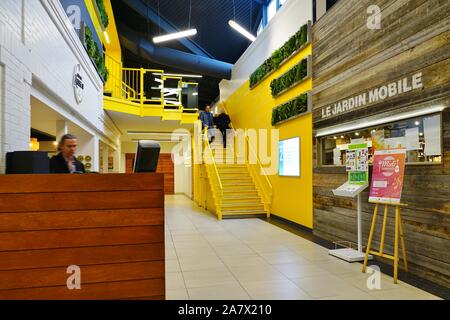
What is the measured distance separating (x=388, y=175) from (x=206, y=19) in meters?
10.7

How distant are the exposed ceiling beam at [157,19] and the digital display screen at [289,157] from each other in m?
7.61

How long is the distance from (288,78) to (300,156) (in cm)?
180

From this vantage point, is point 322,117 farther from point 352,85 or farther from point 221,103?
point 221,103

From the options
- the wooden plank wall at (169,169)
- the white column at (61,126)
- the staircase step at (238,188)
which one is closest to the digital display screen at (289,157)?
the staircase step at (238,188)

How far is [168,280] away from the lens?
12.4 ft

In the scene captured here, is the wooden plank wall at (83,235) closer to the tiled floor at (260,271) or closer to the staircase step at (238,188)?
the tiled floor at (260,271)

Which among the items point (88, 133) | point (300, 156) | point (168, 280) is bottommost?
point (168, 280)

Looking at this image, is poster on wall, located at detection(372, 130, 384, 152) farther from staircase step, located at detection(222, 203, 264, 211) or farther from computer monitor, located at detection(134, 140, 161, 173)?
staircase step, located at detection(222, 203, 264, 211)

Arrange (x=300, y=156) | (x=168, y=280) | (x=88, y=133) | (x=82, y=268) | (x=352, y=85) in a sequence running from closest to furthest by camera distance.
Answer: (x=82, y=268) < (x=168, y=280) < (x=352, y=85) < (x=300, y=156) < (x=88, y=133)

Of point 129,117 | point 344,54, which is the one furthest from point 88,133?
point 344,54

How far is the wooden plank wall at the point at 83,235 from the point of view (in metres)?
2.39

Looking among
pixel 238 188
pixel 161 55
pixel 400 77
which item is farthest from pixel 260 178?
pixel 161 55

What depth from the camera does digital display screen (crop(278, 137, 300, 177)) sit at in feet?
23.0

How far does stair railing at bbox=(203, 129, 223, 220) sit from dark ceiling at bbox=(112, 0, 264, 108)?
15.6 feet
